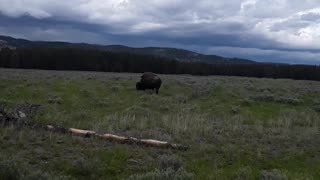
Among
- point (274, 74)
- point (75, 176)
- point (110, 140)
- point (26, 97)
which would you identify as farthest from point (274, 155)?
point (274, 74)

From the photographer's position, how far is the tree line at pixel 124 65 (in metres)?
90.1

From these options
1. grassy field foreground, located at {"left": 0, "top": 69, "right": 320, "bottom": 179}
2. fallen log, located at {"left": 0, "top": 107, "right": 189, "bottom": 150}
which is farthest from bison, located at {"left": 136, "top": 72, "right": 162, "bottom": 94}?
fallen log, located at {"left": 0, "top": 107, "right": 189, "bottom": 150}

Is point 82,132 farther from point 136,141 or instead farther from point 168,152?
point 168,152

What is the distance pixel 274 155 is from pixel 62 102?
49.7 ft

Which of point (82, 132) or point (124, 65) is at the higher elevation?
point (82, 132)

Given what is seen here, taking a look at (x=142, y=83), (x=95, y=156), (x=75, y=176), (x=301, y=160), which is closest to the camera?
(x=75, y=176)

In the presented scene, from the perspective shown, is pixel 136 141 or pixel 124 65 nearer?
pixel 136 141

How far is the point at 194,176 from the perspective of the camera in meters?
8.93

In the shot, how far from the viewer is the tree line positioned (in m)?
90.1

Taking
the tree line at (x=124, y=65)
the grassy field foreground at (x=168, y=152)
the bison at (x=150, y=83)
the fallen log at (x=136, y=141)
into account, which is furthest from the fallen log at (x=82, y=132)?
the tree line at (x=124, y=65)

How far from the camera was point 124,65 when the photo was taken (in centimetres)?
9700

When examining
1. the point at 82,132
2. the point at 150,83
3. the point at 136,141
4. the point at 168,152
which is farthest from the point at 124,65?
the point at 168,152

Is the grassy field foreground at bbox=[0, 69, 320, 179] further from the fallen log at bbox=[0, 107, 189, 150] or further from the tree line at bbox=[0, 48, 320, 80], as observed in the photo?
the tree line at bbox=[0, 48, 320, 80]

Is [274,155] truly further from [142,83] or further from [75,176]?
[142,83]
